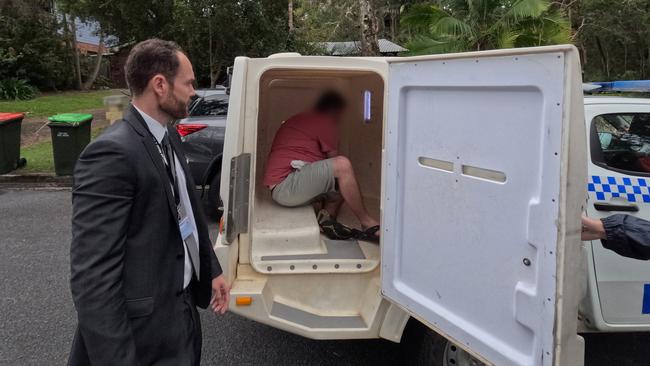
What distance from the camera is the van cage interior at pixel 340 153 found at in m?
3.17

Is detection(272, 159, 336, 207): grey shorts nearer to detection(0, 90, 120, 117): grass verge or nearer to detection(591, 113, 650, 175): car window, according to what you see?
detection(591, 113, 650, 175): car window

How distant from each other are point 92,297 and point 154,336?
0.29 m

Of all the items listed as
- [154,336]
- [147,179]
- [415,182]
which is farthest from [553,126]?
[154,336]

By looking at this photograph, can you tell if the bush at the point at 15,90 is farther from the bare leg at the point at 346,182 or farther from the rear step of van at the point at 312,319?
the rear step of van at the point at 312,319

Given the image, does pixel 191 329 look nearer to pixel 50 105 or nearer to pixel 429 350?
pixel 429 350

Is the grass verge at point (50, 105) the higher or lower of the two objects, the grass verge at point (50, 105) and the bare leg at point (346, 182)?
the higher

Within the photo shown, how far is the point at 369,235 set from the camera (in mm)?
3734

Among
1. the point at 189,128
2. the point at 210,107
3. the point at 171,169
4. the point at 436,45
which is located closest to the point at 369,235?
the point at 171,169

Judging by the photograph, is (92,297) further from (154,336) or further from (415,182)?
(415,182)

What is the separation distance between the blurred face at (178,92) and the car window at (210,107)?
5.57 metres

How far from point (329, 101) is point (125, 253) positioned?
3156 mm

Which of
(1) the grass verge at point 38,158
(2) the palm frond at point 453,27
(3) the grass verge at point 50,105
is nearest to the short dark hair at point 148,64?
(1) the grass verge at point 38,158

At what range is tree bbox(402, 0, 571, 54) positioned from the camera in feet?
34.7

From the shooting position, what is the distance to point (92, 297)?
157 cm
